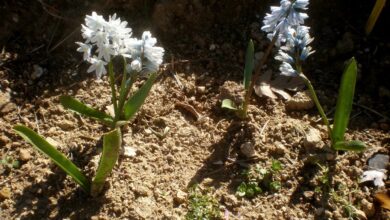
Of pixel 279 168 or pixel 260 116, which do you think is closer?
pixel 279 168

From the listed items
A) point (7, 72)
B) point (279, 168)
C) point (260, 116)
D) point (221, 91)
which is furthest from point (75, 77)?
point (279, 168)

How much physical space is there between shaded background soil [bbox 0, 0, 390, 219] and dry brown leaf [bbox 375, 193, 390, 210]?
0.11ft

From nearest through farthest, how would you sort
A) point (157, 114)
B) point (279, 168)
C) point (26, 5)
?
1. point (279, 168)
2. point (157, 114)
3. point (26, 5)

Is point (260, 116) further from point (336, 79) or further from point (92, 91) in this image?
point (92, 91)

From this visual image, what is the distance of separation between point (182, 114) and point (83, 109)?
1.98 feet

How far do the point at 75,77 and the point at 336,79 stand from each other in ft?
5.10

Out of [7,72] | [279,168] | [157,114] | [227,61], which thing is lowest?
[279,168]

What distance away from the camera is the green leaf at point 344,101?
96.9 inches

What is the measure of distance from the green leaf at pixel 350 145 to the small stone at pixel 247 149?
0.43 metres

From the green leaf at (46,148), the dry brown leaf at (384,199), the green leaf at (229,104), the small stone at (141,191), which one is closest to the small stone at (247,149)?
the green leaf at (229,104)

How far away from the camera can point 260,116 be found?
113 inches

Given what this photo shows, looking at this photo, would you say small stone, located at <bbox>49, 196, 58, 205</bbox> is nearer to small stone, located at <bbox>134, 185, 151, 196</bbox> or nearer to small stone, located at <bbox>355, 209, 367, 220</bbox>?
small stone, located at <bbox>134, 185, 151, 196</bbox>

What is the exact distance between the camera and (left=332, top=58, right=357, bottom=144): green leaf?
246 centimetres

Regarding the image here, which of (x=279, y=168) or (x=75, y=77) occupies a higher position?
(x=75, y=77)
